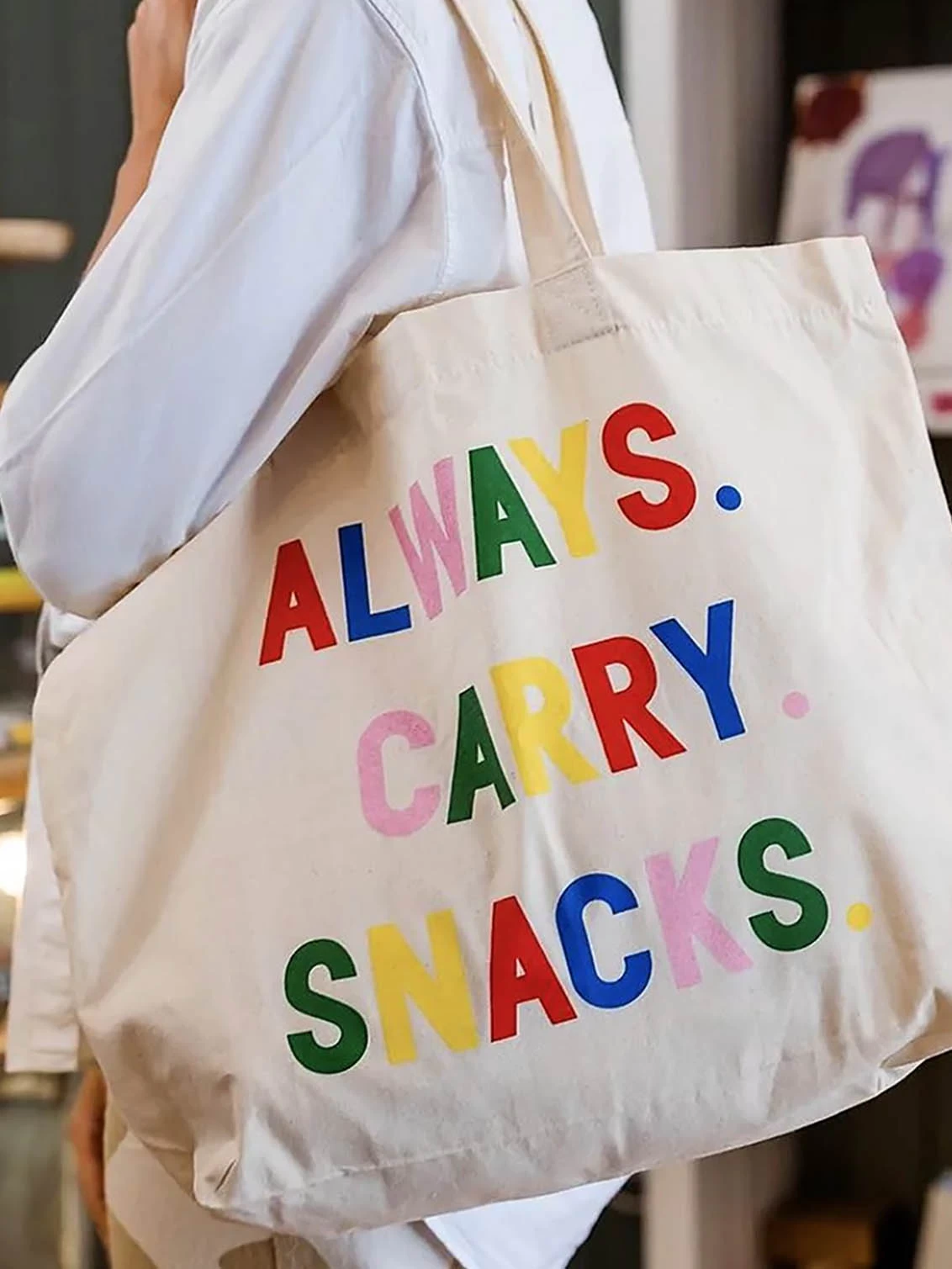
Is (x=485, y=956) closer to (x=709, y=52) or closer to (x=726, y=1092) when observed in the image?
(x=726, y=1092)

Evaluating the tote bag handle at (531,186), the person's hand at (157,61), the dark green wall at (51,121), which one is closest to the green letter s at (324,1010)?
the tote bag handle at (531,186)

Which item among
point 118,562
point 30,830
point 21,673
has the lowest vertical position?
point 21,673

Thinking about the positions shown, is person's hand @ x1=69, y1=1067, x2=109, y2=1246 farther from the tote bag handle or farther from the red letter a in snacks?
the tote bag handle

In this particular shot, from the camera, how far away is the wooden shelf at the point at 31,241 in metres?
1.42

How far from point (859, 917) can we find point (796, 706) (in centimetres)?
7

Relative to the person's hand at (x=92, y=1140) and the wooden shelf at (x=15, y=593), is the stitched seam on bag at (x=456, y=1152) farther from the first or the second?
the wooden shelf at (x=15, y=593)

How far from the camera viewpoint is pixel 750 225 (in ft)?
4.72

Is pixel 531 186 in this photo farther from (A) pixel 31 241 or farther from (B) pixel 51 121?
(B) pixel 51 121

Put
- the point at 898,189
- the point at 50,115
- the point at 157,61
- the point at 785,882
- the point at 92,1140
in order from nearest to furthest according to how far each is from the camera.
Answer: the point at 785,882, the point at 157,61, the point at 92,1140, the point at 898,189, the point at 50,115

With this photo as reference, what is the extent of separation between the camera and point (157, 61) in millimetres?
742

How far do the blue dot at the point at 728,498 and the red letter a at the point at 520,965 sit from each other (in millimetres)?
151

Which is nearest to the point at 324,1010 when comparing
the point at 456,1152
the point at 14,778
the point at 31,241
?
the point at 456,1152

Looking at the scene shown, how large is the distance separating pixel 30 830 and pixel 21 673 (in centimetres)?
71

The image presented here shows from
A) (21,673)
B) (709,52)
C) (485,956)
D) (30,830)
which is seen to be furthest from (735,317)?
(21,673)
